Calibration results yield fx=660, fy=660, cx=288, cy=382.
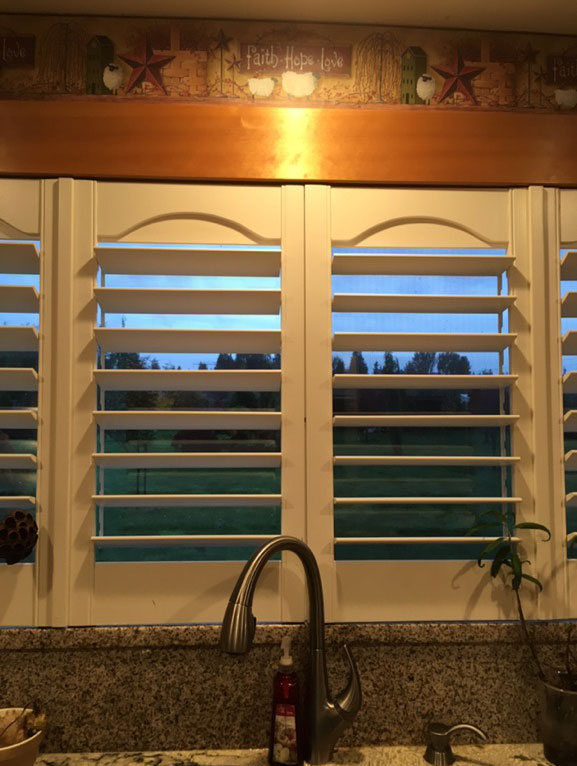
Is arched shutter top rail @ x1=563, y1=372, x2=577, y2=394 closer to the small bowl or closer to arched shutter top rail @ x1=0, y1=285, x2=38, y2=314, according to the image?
arched shutter top rail @ x1=0, y1=285, x2=38, y2=314

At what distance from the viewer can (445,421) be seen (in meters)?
1.45

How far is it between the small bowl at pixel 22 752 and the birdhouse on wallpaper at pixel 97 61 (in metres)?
1.37

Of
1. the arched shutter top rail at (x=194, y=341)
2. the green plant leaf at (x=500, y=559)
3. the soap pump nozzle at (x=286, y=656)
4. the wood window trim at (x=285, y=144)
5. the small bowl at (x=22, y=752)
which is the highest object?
the wood window trim at (x=285, y=144)

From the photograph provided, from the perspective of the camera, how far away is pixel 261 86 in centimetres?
155

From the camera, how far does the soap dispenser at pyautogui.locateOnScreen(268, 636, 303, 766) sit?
1297 millimetres

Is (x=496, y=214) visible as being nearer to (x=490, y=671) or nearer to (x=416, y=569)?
(x=416, y=569)

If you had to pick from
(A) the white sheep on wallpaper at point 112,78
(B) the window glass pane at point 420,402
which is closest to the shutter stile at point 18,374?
(A) the white sheep on wallpaper at point 112,78

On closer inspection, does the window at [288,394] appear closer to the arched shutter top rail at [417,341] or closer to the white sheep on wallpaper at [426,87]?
the arched shutter top rail at [417,341]

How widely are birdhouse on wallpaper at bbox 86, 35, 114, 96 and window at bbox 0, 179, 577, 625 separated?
0.85 feet

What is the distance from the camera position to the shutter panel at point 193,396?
4.63 ft

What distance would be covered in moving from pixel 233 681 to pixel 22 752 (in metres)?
0.42

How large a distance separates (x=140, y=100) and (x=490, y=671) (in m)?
1.50

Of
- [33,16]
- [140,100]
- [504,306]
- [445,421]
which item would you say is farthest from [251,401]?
[33,16]

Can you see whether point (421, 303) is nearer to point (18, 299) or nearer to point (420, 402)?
point (420, 402)
